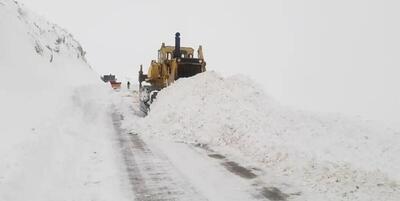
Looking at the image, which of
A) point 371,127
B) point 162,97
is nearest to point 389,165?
point 371,127

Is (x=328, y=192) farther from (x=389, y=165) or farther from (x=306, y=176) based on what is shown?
(x=389, y=165)

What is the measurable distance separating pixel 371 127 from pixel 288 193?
22.3ft

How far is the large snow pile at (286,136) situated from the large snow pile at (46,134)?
10.2 ft

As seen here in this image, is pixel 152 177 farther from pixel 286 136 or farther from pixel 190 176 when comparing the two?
pixel 286 136

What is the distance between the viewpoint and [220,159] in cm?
1220

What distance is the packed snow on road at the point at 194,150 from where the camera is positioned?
28.5 ft

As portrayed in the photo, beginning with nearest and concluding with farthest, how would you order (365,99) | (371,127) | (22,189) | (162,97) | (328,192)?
(22,189)
(328,192)
(371,127)
(162,97)
(365,99)

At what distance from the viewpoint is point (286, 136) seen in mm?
13188

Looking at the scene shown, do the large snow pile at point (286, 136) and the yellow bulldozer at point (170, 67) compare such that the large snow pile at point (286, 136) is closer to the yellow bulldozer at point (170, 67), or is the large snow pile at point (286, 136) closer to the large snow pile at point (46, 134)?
the yellow bulldozer at point (170, 67)

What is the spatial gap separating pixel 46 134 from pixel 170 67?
1390cm

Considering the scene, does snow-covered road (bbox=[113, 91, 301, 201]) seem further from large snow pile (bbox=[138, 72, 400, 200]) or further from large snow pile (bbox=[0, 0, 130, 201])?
large snow pile (bbox=[138, 72, 400, 200])

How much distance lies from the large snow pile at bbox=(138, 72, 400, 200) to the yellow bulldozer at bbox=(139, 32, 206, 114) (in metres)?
2.65

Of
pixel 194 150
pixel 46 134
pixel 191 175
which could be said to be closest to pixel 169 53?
pixel 194 150

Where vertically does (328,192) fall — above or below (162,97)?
below
